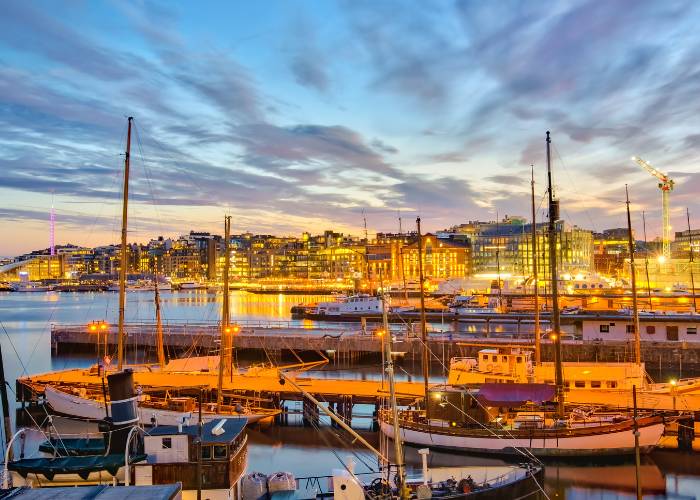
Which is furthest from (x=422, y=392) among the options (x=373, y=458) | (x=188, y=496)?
(x=188, y=496)

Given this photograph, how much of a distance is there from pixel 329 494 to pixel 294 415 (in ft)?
53.3

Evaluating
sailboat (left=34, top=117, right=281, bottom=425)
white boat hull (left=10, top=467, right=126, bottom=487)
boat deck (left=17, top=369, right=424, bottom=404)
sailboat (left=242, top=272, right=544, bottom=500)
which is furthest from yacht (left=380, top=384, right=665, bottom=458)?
white boat hull (left=10, top=467, right=126, bottom=487)

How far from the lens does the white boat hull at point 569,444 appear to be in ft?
84.3

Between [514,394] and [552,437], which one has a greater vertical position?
[514,394]

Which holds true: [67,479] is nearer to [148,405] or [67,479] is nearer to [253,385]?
[148,405]

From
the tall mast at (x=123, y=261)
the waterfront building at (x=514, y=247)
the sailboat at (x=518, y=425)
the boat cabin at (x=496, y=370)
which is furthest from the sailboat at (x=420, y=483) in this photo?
the waterfront building at (x=514, y=247)

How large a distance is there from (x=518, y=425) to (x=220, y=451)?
Result: 47.1 ft

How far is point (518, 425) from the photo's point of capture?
87.0 feet

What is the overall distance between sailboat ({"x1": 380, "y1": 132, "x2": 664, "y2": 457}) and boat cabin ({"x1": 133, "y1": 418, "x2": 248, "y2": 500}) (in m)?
9.97

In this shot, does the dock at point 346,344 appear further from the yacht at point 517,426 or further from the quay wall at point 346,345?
the yacht at point 517,426

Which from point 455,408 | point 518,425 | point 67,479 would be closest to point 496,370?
point 518,425

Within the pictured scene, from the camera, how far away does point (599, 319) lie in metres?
49.7

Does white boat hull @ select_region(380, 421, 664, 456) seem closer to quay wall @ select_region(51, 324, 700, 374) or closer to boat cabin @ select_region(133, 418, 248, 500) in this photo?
boat cabin @ select_region(133, 418, 248, 500)

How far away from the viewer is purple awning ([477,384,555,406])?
26406mm
